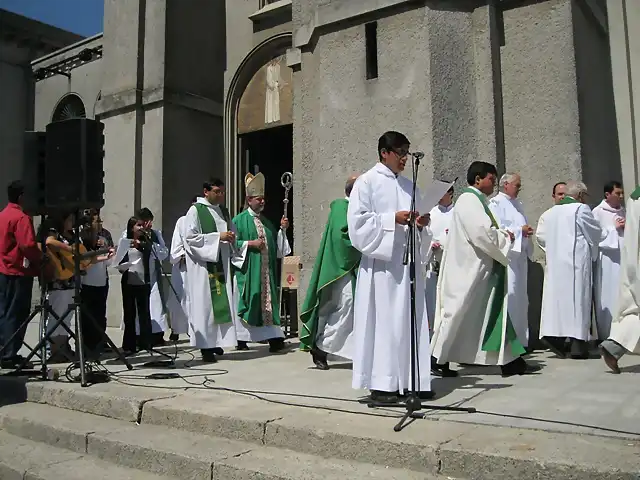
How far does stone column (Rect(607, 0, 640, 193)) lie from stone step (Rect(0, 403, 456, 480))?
23.0 feet

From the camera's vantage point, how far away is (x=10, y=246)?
6711 mm

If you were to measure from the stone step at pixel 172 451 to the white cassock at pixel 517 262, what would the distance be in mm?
3450

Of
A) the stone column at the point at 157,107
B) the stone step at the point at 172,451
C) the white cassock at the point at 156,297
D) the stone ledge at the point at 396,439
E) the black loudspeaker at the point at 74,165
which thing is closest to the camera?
the stone ledge at the point at 396,439

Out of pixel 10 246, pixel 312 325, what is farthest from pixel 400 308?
pixel 10 246

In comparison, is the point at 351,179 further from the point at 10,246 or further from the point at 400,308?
the point at 10,246

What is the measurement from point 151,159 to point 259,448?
9.60 meters

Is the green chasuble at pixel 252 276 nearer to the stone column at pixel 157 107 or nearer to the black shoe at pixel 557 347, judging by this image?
the black shoe at pixel 557 347

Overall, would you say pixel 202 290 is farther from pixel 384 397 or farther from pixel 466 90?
pixel 466 90

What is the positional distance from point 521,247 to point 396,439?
11.9 feet

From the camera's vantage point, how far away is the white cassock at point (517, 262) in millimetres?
6461

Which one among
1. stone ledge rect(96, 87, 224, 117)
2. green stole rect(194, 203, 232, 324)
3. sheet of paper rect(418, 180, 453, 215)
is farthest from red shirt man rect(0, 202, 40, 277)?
stone ledge rect(96, 87, 224, 117)

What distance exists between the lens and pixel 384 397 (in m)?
4.38

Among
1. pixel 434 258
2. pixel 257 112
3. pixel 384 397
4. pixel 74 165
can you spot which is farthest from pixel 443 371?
pixel 257 112

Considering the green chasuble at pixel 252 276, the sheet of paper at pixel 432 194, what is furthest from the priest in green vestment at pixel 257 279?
the sheet of paper at pixel 432 194
